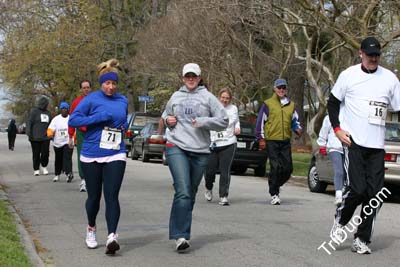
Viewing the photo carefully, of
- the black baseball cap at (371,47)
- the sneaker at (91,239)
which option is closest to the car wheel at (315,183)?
the black baseball cap at (371,47)

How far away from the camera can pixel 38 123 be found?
58.2ft

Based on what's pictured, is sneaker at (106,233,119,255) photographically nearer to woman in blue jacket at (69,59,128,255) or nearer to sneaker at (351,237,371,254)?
woman in blue jacket at (69,59,128,255)

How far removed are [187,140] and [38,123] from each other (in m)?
10.8

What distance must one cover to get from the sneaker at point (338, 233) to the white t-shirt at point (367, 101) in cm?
100

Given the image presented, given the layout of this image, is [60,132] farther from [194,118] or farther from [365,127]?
[365,127]

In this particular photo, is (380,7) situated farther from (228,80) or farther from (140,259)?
(140,259)

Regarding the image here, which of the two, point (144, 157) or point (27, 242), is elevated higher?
point (27, 242)

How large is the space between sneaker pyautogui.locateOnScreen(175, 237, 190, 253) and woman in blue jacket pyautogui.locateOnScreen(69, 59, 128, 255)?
2.05ft

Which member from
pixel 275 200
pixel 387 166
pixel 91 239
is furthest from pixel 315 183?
pixel 91 239

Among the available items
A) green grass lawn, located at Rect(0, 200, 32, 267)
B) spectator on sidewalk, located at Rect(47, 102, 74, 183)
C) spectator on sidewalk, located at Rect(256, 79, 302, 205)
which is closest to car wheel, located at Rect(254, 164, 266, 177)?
spectator on sidewalk, located at Rect(47, 102, 74, 183)

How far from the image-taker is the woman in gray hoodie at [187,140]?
24.5ft

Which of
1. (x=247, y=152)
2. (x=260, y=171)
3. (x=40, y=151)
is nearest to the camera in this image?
(x=40, y=151)

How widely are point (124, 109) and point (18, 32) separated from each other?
643 inches

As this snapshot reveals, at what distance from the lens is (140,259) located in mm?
7211
